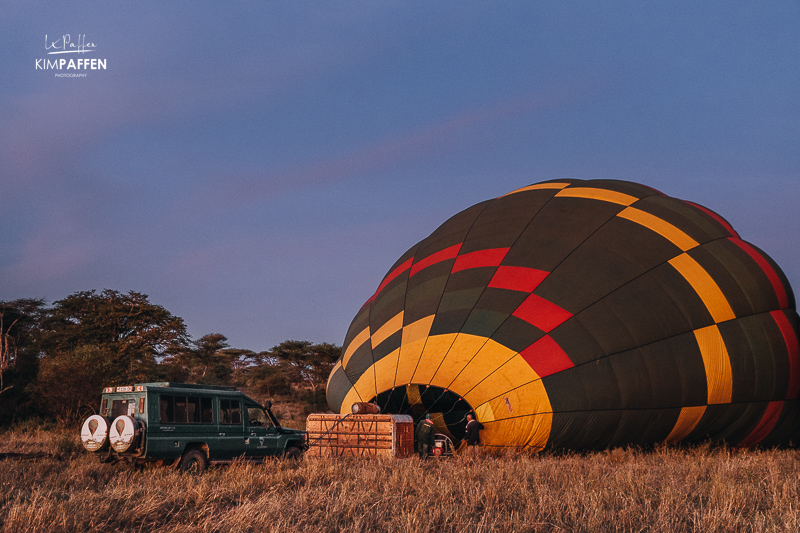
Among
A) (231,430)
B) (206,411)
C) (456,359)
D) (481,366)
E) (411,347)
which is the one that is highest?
(411,347)

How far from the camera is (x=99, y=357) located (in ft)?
76.6

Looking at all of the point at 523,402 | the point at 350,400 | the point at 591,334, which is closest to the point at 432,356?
the point at 523,402

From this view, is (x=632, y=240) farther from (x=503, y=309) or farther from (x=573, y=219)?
(x=503, y=309)

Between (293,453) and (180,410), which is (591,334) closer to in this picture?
(293,453)

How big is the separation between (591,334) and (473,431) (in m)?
2.82

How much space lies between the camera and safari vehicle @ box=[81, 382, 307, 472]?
10.4 m

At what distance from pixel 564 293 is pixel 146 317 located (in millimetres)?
26930

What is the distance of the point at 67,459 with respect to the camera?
38.3 ft

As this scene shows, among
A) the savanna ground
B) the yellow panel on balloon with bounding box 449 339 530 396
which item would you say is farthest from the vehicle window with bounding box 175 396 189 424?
the yellow panel on balloon with bounding box 449 339 530 396

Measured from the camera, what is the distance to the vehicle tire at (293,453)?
1281cm

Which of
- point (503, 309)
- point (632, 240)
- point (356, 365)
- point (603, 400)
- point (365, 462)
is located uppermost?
point (632, 240)

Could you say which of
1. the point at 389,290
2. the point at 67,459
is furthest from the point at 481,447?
the point at 67,459

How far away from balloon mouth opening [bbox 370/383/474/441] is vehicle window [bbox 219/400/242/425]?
2.67 m

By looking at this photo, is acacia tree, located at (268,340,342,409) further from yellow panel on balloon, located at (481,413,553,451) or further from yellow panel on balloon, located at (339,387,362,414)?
yellow panel on balloon, located at (481,413,553,451)
